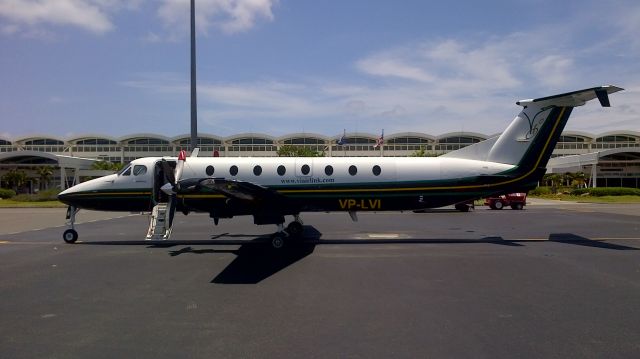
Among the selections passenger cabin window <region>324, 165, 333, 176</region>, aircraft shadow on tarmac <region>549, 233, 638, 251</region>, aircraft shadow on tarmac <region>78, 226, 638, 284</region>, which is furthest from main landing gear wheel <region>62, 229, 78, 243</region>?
aircraft shadow on tarmac <region>549, 233, 638, 251</region>

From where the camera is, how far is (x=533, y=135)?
16500mm

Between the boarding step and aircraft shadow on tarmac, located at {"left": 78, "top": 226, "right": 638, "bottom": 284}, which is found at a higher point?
the boarding step

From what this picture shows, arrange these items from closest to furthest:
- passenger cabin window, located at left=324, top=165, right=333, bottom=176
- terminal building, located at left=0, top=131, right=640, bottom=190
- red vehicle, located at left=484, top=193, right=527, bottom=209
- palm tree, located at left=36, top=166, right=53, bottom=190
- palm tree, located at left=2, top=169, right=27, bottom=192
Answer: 1. passenger cabin window, located at left=324, top=165, right=333, bottom=176
2. red vehicle, located at left=484, top=193, right=527, bottom=209
3. palm tree, located at left=2, top=169, right=27, bottom=192
4. palm tree, located at left=36, top=166, right=53, bottom=190
5. terminal building, located at left=0, top=131, right=640, bottom=190

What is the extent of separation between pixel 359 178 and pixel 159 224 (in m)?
6.82

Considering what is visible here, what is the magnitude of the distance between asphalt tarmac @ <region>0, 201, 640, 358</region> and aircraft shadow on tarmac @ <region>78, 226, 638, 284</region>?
98mm

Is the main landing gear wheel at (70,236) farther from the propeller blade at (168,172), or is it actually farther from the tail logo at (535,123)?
the tail logo at (535,123)

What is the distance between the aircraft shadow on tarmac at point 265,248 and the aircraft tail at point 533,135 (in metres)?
2.86

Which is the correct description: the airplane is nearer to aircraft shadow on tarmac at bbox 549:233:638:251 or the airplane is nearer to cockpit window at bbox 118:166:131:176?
cockpit window at bbox 118:166:131:176

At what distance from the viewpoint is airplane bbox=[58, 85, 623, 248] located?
634 inches

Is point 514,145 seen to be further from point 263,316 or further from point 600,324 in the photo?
point 263,316

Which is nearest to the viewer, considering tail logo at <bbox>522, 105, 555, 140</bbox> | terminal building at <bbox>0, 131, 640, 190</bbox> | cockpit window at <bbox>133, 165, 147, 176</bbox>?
tail logo at <bbox>522, 105, 555, 140</bbox>

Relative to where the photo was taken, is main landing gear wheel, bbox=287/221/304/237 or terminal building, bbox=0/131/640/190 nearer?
main landing gear wheel, bbox=287/221/304/237

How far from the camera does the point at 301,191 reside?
52.7ft

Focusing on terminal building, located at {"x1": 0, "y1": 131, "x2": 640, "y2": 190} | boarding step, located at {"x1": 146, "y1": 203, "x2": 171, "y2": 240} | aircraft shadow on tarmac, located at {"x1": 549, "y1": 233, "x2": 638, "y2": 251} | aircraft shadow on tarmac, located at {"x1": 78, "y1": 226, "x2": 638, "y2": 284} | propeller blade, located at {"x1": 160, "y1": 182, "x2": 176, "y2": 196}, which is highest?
terminal building, located at {"x1": 0, "y1": 131, "x2": 640, "y2": 190}
